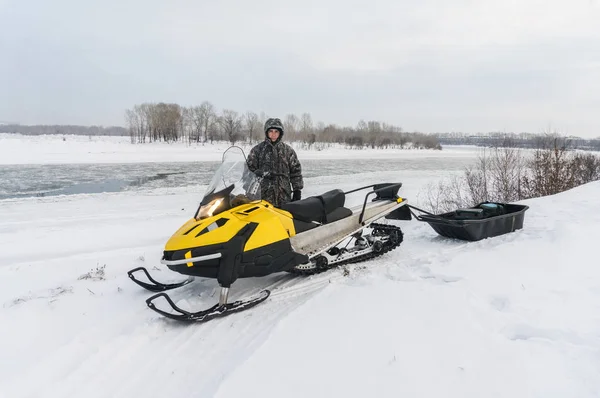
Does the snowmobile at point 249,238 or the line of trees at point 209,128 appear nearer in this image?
the snowmobile at point 249,238

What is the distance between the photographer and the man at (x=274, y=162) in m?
4.70

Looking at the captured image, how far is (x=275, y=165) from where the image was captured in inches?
187

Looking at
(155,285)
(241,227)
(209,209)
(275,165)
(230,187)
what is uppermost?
(275,165)

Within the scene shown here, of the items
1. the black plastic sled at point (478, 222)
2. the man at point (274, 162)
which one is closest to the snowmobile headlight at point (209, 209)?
the man at point (274, 162)

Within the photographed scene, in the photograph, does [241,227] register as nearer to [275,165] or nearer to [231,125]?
[275,165]

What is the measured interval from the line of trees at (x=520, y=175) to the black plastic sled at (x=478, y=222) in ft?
16.5

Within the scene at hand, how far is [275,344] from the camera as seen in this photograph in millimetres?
2549

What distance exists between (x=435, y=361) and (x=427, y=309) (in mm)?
689

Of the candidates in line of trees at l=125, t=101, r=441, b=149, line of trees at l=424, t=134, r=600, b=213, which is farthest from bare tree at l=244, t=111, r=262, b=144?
line of trees at l=424, t=134, r=600, b=213

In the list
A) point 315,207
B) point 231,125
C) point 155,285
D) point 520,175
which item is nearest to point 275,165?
point 315,207

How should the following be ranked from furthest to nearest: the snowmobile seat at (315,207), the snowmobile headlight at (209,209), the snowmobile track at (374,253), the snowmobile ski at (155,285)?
the snowmobile track at (374,253), the snowmobile seat at (315,207), the snowmobile ski at (155,285), the snowmobile headlight at (209,209)

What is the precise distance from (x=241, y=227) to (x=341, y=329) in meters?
1.16

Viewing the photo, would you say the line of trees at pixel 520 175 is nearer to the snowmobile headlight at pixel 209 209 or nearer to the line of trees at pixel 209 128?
the snowmobile headlight at pixel 209 209

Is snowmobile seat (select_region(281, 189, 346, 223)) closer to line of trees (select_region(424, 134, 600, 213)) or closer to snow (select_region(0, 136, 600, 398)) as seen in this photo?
snow (select_region(0, 136, 600, 398))
